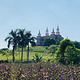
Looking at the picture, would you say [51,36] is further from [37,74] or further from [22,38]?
[37,74]

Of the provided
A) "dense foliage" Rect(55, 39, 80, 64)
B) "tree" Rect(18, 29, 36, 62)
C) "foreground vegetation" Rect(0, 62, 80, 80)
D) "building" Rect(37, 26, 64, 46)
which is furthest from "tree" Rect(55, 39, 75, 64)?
"building" Rect(37, 26, 64, 46)

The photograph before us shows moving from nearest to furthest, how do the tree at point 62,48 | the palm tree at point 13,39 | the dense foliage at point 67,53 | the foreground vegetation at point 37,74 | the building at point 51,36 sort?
the foreground vegetation at point 37,74 → the dense foliage at point 67,53 → the tree at point 62,48 → the palm tree at point 13,39 → the building at point 51,36

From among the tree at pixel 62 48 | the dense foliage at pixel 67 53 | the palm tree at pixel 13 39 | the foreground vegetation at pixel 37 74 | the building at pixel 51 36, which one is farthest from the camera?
the building at pixel 51 36

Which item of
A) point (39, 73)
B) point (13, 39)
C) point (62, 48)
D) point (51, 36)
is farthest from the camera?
point (51, 36)

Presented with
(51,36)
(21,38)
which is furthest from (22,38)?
(51,36)

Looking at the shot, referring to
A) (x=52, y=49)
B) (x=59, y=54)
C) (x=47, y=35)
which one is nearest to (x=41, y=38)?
(x=47, y=35)

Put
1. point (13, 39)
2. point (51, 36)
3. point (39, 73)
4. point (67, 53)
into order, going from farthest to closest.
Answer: point (51, 36) → point (13, 39) → point (67, 53) → point (39, 73)

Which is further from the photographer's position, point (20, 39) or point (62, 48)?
point (20, 39)

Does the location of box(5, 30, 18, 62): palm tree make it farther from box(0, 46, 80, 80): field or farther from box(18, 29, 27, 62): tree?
box(0, 46, 80, 80): field

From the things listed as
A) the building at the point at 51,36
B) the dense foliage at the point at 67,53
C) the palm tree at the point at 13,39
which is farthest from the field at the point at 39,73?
the building at the point at 51,36

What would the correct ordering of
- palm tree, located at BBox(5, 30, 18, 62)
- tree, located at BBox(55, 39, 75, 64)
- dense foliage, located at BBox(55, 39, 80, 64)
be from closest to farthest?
dense foliage, located at BBox(55, 39, 80, 64) < tree, located at BBox(55, 39, 75, 64) < palm tree, located at BBox(5, 30, 18, 62)

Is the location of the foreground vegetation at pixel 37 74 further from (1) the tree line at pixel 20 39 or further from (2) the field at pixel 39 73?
(1) the tree line at pixel 20 39

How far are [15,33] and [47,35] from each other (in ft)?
293

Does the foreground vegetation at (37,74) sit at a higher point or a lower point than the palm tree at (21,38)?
lower
